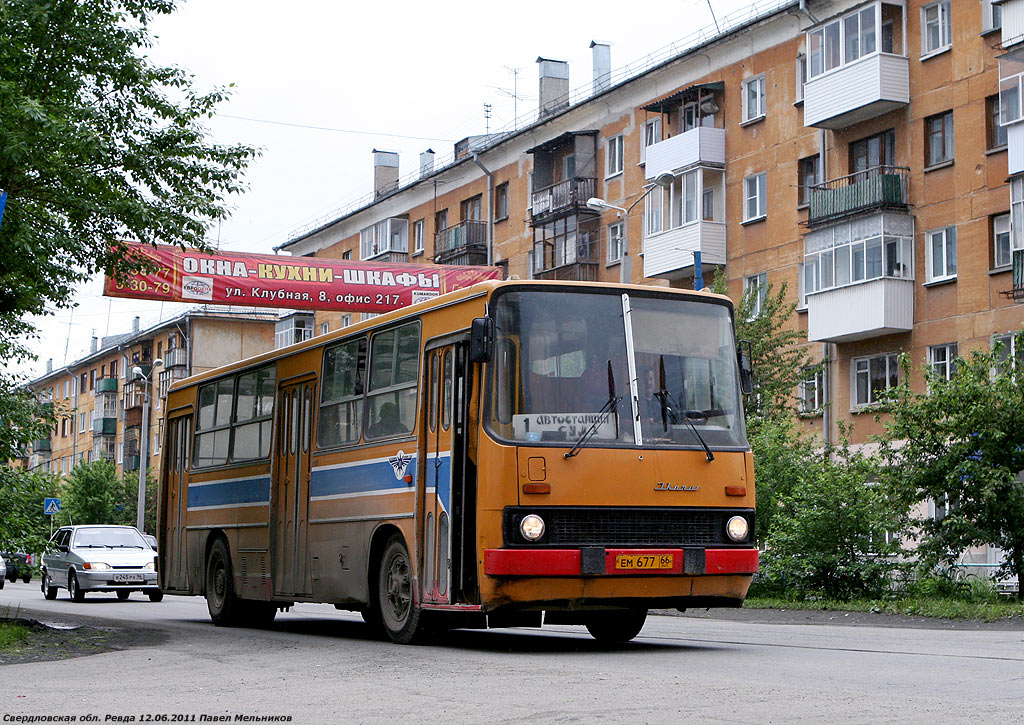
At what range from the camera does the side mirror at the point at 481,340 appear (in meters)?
13.0

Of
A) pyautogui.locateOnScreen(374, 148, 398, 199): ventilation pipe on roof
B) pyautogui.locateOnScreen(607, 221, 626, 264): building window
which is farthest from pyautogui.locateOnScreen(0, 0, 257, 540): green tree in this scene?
pyautogui.locateOnScreen(374, 148, 398, 199): ventilation pipe on roof

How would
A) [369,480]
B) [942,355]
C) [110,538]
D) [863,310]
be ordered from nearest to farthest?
1. [369,480]
2. [110,538]
3. [942,355]
4. [863,310]

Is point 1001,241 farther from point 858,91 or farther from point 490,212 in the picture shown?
point 490,212

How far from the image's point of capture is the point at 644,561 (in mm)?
13008

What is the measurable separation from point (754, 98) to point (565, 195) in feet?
31.8

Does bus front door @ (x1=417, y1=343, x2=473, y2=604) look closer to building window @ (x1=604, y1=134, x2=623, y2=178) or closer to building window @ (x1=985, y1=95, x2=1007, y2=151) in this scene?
building window @ (x1=985, y1=95, x2=1007, y2=151)

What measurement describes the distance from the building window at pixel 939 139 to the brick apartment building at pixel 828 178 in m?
0.06

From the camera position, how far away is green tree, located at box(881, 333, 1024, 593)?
2177 cm

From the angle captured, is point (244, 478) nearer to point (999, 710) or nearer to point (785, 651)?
point (785, 651)

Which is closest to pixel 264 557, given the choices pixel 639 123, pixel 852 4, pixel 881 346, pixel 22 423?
pixel 22 423

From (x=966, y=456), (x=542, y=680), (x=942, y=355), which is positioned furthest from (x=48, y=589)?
(x=542, y=680)

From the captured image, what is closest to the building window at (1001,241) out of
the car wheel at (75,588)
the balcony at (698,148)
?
the balcony at (698,148)

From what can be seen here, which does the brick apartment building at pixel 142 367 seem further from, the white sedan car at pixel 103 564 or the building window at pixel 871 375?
the white sedan car at pixel 103 564

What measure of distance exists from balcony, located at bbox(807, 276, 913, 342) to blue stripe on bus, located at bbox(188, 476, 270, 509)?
21949 millimetres
